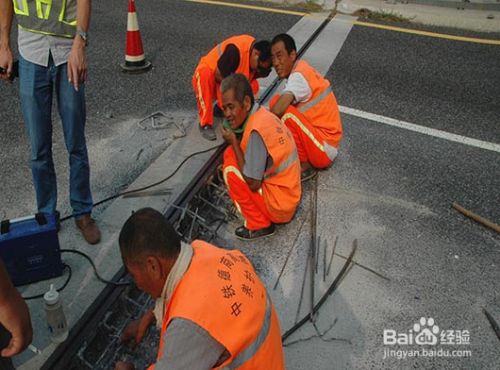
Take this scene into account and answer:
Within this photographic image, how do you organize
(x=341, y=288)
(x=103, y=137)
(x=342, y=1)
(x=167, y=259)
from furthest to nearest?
(x=342, y=1)
(x=103, y=137)
(x=341, y=288)
(x=167, y=259)

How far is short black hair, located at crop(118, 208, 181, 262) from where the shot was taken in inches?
78.5

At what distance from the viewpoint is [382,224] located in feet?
13.7

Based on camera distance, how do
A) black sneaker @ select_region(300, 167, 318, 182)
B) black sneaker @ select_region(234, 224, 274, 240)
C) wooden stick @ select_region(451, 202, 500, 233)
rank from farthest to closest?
1. black sneaker @ select_region(300, 167, 318, 182)
2. wooden stick @ select_region(451, 202, 500, 233)
3. black sneaker @ select_region(234, 224, 274, 240)

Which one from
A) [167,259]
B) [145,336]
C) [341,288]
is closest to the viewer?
[167,259]

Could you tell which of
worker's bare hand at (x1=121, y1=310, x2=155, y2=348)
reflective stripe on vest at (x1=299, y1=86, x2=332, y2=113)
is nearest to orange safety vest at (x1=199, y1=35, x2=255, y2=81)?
reflective stripe on vest at (x1=299, y1=86, x2=332, y2=113)

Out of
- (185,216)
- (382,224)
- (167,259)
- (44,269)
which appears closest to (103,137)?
(185,216)

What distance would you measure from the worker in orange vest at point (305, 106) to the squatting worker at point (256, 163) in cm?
75

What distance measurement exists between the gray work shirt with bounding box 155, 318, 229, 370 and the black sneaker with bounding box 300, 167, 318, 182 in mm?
3045

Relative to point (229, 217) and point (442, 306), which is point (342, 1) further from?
point (442, 306)

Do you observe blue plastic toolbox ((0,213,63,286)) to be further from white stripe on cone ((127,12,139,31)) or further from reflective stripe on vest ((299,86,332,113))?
Answer: white stripe on cone ((127,12,139,31))

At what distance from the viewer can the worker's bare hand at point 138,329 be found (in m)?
2.67

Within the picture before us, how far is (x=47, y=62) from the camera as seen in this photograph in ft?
10.4

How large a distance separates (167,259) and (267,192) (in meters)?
1.93

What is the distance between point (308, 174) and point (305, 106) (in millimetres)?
693
